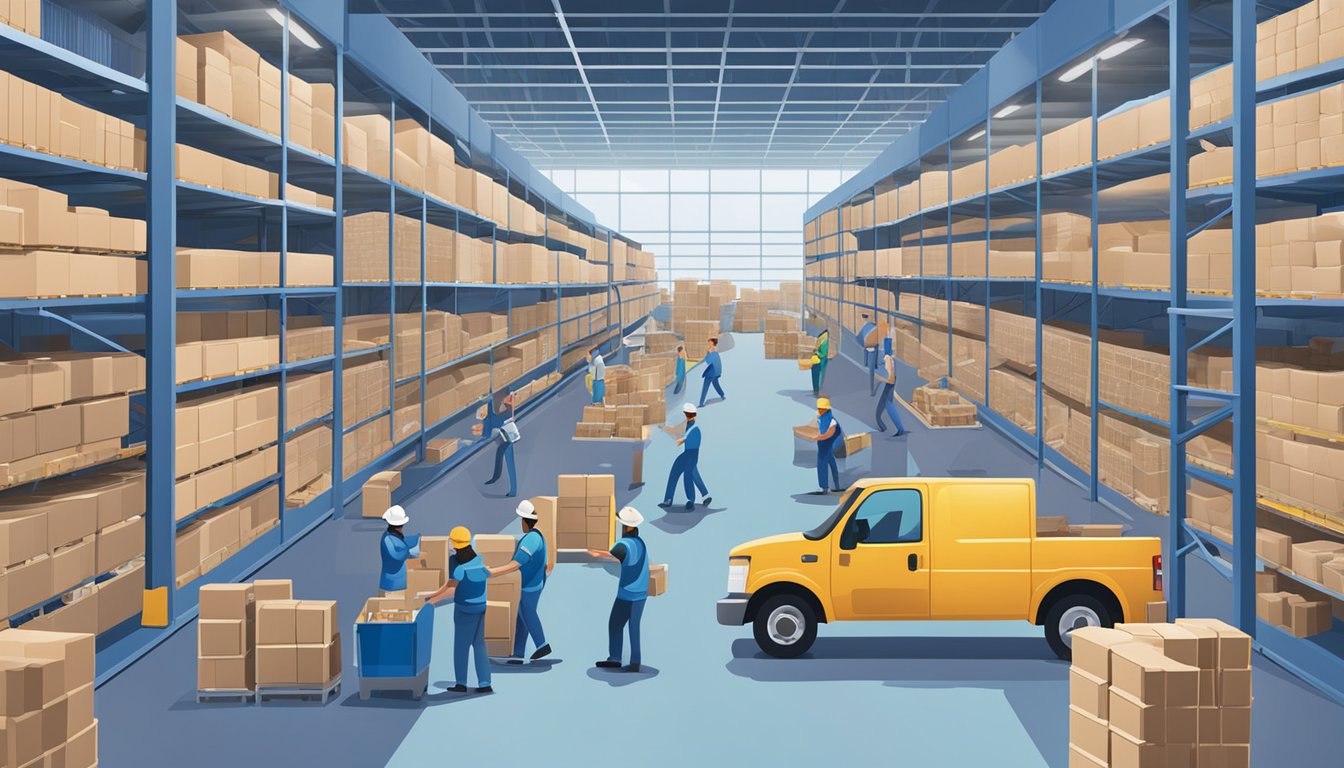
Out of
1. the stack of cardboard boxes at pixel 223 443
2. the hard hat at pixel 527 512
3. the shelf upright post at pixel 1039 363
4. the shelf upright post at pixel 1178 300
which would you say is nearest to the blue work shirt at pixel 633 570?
the hard hat at pixel 527 512

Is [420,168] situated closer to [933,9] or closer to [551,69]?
[933,9]

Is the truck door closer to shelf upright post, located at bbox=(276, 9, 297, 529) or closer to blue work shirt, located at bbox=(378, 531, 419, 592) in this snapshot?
blue work shirt, located at bbox=(378, 531, 419, 592)

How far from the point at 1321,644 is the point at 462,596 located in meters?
6.15

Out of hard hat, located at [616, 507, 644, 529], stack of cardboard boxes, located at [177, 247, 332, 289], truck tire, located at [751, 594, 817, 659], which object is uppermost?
stack of cardboard boxes, located at [177, 247, 332, 289]

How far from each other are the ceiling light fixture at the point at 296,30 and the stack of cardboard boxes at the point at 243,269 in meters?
2.35

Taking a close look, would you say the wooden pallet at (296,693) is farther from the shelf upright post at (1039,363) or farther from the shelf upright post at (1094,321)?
the shelf upright post at (1039,363)

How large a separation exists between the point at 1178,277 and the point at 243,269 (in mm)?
8168

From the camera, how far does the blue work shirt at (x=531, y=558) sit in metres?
8.00

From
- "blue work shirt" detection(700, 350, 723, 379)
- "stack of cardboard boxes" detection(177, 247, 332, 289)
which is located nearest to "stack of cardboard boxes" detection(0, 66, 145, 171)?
"stack of cardboard boxes" detection(177, 247, 332, 289)

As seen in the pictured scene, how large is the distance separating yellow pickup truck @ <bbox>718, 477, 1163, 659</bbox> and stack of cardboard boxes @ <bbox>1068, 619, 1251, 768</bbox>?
7.57 feet

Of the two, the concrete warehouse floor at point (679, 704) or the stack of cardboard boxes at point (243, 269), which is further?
the stack of cardboard boxes at point (243, 269)

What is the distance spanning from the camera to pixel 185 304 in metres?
12.5

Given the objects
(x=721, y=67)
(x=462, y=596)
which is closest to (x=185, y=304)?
(x=462, y=596)

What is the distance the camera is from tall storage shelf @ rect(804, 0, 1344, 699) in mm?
8383
